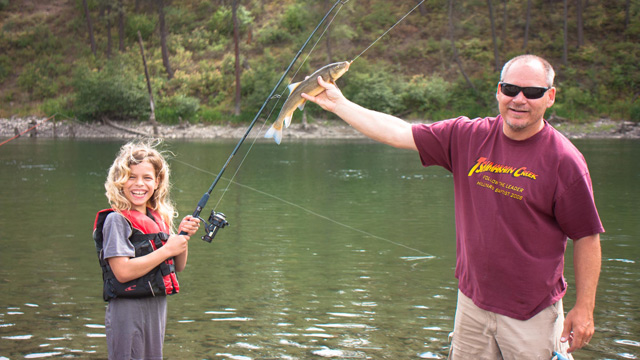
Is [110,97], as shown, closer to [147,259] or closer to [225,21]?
[225,21]

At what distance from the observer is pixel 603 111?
39.0 m

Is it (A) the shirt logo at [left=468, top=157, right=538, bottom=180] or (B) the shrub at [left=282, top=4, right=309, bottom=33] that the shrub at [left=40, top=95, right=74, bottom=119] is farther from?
(A) the shirt logo at [left=468, top=157, right=538, bottom=180]

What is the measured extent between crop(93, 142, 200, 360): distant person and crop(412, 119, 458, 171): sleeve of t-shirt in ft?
3.73

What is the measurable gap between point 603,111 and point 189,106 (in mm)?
24477

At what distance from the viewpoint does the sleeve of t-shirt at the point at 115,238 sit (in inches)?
123

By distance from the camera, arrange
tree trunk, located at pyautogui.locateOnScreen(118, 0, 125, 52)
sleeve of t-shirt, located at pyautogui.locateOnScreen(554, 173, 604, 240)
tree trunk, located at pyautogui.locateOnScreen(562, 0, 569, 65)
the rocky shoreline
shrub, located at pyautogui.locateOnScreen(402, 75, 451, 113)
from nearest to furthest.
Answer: sleeve of t-shirt, located at pyautogui.locateOnScreen(554, 173, 604, 240) → the rocky shoreline → tree trunk, located at pyautogui.locateOnScreen(562, 0, 569, 65) → shrub, located at pyautogui.locateOnScreen(402, 75, 451, 113) → tree trunk, located at pyautogui.locateOnScreen(118, 0, 125, 52)

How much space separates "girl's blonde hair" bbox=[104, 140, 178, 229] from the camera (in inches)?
130

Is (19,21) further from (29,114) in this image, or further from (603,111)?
(603,111)

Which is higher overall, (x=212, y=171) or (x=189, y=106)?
(x=189, y=106)

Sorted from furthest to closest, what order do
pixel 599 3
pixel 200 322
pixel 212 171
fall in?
pixel 599 3 → pixel 212 171 → pixel 200 322

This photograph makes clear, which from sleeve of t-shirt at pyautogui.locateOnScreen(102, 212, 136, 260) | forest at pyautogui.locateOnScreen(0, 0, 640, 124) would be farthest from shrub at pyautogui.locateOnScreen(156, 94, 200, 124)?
sleeve of t-shirt at pyautogui.locateOnScreen(102, 212, 136, 260)

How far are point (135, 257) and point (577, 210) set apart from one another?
1964mm

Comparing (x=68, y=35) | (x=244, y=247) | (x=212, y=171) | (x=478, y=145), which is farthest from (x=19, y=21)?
(x=478, y=145)

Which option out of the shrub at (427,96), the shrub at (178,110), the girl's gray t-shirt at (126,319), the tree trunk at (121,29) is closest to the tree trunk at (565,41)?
the shrub at (427,96)
